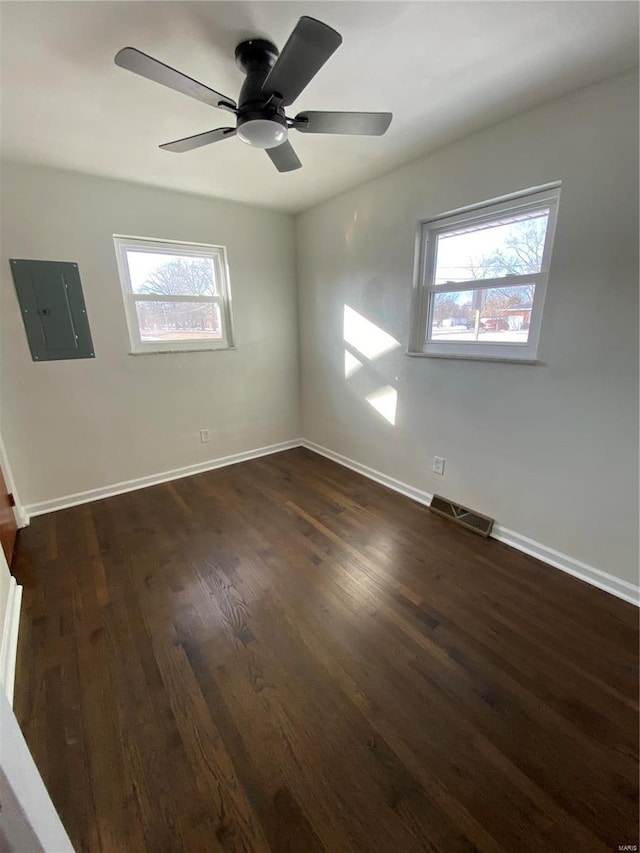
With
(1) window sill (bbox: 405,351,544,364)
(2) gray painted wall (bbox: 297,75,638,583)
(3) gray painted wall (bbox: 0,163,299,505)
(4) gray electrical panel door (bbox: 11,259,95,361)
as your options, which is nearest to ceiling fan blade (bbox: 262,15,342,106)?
(2) gray painted wall (bbox: 297,75,638,583)

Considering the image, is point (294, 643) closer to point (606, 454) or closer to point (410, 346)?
point (606, 454)

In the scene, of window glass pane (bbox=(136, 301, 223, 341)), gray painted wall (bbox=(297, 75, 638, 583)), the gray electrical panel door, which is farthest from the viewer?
window glass pane (bbox=(136, 301, 223, 341))

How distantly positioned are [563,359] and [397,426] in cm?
128

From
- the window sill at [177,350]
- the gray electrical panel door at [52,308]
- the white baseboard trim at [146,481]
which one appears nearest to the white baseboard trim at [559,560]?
the white baseboard trim at [146,481]

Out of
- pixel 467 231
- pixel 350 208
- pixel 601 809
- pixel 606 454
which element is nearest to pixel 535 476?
pixel 606 454

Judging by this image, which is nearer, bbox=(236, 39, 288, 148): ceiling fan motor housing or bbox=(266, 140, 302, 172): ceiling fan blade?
bbox=(236, 39, 288, 148): ceiling fan motor housing

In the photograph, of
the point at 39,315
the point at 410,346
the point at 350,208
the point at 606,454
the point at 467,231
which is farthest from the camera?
the point at 350,208

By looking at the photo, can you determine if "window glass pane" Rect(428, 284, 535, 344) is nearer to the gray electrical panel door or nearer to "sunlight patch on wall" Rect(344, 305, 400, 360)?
"sunlight patch on wall" Rect(344, 305, 400, 360)

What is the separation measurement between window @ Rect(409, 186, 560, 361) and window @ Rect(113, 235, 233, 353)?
186cm

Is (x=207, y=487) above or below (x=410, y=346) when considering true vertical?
below

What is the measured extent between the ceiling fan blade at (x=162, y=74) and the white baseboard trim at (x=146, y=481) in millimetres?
2750

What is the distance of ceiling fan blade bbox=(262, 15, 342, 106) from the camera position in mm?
1003

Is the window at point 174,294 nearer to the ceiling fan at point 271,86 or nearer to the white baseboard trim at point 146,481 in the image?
the white baseboard trim at point 146,481

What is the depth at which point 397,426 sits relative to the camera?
2904 mm
